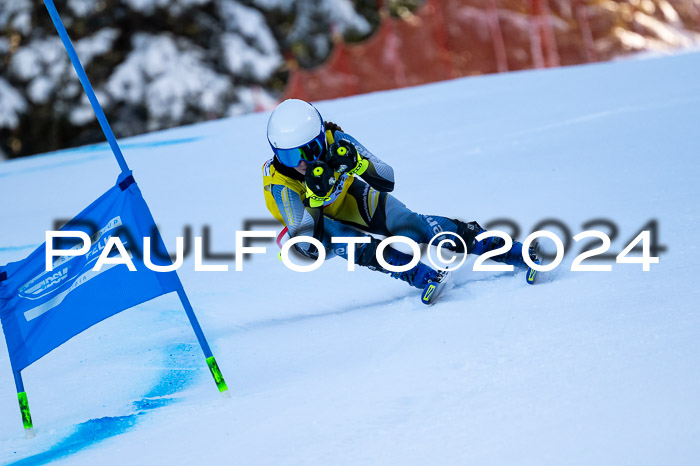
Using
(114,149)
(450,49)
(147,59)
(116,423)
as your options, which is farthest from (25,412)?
(147,59)

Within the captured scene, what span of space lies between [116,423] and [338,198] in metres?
1.59

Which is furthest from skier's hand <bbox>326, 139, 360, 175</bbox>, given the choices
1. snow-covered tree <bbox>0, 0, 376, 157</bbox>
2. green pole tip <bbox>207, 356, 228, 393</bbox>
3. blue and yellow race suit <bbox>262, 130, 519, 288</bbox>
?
snow-covered tree <bbox>0, 0, 376, 157</bbox>

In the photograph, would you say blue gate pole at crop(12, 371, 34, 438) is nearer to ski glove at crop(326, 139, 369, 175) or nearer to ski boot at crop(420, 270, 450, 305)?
ski glove at crop(326, 139, 369, 175)

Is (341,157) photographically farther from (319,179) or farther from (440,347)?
(440,347)

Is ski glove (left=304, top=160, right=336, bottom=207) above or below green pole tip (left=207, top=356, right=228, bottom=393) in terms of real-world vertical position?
above

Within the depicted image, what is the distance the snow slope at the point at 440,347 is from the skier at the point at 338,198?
192mm

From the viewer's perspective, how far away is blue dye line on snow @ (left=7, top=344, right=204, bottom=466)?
10.6 ft

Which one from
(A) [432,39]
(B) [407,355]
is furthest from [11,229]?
(A) [432,39]

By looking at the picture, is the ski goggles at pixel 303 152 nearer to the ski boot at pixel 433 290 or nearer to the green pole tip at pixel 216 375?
the ski boot at pixel 433 290

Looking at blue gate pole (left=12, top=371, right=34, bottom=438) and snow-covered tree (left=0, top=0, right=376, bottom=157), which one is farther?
snow-covered tree (left=0, top=0, right=376, bottom=157)

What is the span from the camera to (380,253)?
13.7 ft

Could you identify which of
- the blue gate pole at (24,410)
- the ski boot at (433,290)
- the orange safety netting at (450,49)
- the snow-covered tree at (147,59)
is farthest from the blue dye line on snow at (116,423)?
the snow-covered tree at (147,59)

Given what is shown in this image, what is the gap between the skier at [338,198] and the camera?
3.95 metres

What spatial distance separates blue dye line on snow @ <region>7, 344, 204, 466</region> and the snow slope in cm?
1
